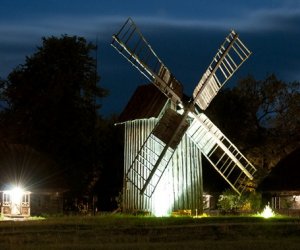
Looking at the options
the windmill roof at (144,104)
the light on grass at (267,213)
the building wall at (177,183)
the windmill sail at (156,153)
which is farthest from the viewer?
the windmill roof at (144,104)

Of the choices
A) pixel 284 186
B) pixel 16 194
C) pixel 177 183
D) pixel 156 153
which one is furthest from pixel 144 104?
pixel 284 186

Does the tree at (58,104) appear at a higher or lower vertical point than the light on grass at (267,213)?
higher

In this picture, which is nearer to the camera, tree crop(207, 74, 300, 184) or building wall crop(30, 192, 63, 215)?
building wall crop(30, 192, 63, 215)

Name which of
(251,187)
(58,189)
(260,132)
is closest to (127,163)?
(58,189)

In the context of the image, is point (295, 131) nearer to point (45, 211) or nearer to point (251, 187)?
point (251, 187)

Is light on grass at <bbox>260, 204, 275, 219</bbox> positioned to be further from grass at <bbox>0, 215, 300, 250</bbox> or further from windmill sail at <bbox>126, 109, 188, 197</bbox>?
windmill sail at <bbox>126, 109, 188, 197</bbox>

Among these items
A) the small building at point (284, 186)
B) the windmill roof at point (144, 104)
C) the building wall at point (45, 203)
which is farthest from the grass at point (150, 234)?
the building wall at point (45, 203)

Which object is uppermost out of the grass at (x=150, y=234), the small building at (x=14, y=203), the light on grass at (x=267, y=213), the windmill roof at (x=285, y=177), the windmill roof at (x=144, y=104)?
the windmill roof at (x=144, y=104)

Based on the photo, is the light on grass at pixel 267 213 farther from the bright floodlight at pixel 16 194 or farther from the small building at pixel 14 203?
the bright floodlight at pixel 16 194

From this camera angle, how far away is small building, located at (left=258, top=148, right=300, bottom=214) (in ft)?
145

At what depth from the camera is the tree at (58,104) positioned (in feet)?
185

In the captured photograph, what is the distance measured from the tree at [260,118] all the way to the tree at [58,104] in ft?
29.2

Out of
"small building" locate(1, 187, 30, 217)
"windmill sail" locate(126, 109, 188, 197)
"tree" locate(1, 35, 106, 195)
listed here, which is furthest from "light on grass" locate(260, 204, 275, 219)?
"tree" locate(1, 35, 106, 195)

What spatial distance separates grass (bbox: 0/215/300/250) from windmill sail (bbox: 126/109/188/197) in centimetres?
446
